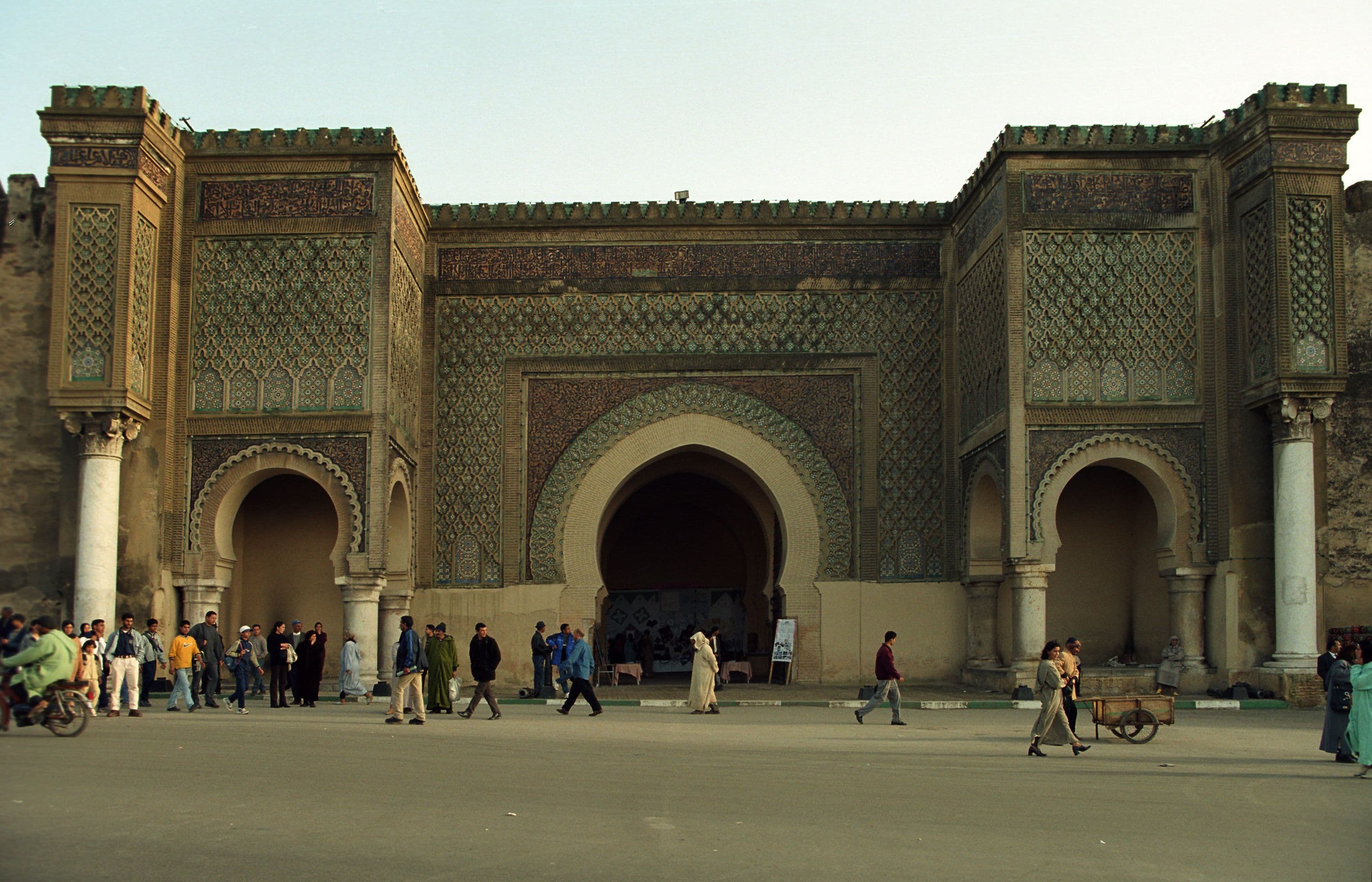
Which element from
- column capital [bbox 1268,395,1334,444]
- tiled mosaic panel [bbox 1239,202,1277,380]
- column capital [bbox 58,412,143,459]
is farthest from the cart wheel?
column capital [bbox 58,412,143,459]

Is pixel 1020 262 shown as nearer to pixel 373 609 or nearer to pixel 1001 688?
pixel 1001 688

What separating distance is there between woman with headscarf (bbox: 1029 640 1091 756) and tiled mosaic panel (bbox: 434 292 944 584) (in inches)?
263

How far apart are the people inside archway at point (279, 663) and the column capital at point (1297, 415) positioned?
9.55m

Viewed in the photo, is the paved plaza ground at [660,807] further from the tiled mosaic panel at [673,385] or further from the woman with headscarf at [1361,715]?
the tiled mosaic panel at [673,385]

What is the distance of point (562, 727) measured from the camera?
1122 cm

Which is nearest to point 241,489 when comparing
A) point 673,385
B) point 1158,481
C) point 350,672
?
point 350,672

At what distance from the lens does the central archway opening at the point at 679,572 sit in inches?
880

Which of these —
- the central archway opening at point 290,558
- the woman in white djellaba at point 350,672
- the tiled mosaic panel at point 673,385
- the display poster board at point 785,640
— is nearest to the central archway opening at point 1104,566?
the tiled mosaic panel at point 673,385

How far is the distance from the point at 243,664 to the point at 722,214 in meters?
7.47

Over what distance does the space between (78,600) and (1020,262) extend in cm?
965

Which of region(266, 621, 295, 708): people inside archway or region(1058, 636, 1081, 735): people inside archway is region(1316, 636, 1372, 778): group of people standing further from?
region(266, 621, 295, 708): people inside archway

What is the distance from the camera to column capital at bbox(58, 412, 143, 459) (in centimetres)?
1373

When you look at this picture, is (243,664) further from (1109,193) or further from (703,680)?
(1109,193)

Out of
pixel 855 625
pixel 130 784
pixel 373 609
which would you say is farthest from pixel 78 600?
pixel 855 625
